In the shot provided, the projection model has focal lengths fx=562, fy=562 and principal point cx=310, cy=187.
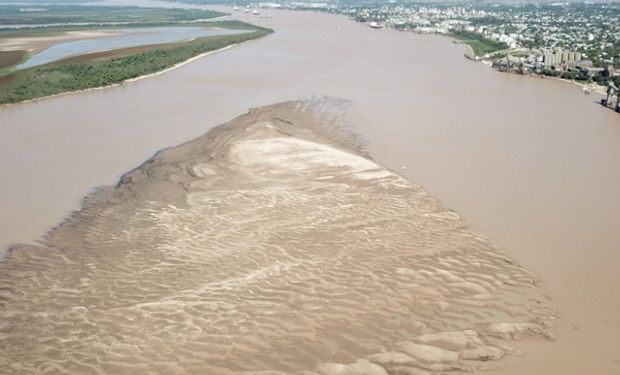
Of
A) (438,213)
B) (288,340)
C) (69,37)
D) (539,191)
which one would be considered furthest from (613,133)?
(69,37)

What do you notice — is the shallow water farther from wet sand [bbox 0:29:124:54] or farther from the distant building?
the distant building

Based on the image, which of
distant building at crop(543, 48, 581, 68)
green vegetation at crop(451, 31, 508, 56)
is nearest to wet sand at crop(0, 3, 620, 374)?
distant building at crop(543, 48, 581, 68)

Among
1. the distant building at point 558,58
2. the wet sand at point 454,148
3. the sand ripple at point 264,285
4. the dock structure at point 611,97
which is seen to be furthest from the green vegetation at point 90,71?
the distant building at point 558,58

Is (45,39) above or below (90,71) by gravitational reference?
above

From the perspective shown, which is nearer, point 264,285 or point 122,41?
point 264,285

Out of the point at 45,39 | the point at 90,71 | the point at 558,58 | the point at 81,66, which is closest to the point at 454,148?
the point at 558,58

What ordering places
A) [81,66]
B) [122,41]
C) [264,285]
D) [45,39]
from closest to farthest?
[264,285] < [81,66] < [122,41] < [45,39]

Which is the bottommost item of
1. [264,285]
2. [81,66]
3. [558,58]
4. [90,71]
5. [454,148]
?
[264,285]

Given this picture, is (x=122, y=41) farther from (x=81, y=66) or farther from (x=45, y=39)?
(x=81, y=66)
